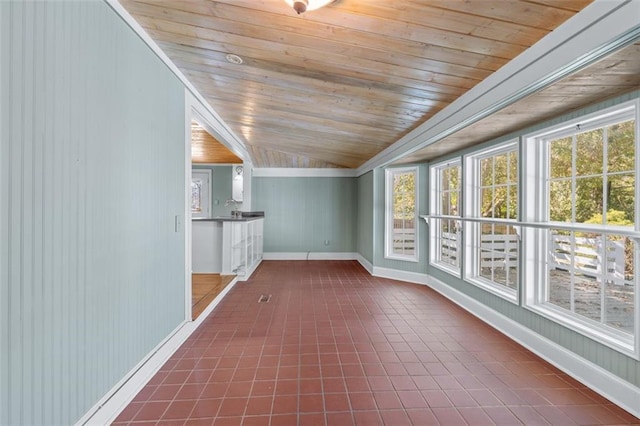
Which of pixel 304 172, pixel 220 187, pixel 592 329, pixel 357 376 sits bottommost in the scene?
pixel 357 376

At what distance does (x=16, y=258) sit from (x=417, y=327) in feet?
9.84

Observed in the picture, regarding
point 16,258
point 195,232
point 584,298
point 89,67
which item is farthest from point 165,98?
point 584,298

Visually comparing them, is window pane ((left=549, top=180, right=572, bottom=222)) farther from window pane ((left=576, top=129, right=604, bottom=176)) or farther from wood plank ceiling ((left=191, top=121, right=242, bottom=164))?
wood plank ceiling ((left=191, top=121, right=242, bottom=164))

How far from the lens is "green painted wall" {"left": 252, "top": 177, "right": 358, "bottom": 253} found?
7.03 metres

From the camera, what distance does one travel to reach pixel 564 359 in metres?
2.26

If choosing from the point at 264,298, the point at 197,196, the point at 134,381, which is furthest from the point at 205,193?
the point at 134,381

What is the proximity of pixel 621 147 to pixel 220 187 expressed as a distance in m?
7.14

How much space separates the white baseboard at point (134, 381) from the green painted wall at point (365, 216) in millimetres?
3584

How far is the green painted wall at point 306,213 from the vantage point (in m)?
7.03

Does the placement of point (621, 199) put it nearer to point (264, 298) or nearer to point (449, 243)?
point (449, 243)

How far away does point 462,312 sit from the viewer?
3.46 m

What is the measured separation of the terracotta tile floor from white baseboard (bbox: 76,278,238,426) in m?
0.05

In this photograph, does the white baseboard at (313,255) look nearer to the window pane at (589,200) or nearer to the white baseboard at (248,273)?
the white baseboard at (248,273)

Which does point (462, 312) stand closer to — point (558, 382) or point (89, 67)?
point (558, 382)
